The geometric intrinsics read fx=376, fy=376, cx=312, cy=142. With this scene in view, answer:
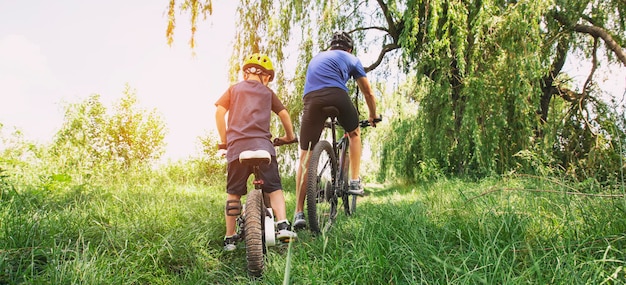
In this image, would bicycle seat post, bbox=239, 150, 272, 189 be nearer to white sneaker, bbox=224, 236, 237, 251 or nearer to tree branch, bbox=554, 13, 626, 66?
white sneaker, bbox=224, 236, 237, 251

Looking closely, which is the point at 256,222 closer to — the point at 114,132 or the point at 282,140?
the point at 282,140

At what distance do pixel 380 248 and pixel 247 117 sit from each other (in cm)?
118

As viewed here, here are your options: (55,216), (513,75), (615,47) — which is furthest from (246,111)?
(615,47)

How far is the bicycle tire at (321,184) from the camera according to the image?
2693 millimetres

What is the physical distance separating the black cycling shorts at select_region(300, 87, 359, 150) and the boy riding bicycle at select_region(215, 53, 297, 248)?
45 centimetres

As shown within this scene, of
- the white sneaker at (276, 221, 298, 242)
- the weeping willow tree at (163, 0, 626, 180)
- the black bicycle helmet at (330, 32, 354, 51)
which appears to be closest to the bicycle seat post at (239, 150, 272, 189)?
the white sneaker at (276, 221, 298, 242)

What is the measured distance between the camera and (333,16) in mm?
6281

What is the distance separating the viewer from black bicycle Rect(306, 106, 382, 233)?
271 cm

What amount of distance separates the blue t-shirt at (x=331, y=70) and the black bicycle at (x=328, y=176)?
0.20 metres

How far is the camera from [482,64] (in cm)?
496

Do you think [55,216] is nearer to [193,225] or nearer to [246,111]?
[193,225]

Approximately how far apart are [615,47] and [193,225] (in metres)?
6.61

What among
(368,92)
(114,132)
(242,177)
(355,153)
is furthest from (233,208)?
(114,132)

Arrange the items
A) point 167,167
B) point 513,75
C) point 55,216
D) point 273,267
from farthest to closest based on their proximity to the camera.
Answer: point 167,167, point 513,75, point 55,216, point 273,267
